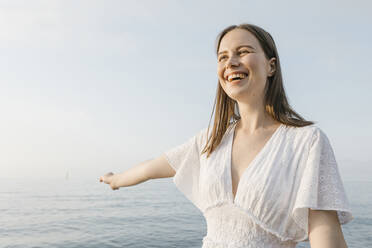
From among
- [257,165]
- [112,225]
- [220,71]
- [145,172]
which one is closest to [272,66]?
[220,71]

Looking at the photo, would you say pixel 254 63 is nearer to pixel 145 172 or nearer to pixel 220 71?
pixel 220 71

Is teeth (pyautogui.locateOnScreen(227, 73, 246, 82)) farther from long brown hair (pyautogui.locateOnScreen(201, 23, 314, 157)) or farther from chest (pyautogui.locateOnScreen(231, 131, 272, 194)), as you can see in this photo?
chest (pyautogui.locateOnScreen(231, 131, 272, 194))

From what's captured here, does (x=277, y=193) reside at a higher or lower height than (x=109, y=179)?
lower

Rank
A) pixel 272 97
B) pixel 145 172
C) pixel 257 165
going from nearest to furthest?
1. pixel 257 165
2. pixel 272 97
3. pixel 145 172

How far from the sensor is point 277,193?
1.88 meters

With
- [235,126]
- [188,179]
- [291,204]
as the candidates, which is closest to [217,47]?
[235,126]

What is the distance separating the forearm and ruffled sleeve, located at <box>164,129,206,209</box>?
0.95 ft

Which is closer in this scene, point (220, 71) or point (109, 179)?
point (220, 71)

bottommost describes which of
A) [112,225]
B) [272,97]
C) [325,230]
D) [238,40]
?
[112,225]

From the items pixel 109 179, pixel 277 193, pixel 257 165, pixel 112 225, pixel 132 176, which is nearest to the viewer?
pixel 277 193

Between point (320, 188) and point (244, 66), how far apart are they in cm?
80

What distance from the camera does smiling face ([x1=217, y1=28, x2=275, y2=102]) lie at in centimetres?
212

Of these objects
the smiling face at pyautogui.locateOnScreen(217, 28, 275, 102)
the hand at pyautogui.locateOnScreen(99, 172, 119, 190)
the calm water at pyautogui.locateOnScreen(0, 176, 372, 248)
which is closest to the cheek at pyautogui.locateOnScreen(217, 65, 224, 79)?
the smiling face at pyautogui.locateOnScreen(217, 28, 275, 102)

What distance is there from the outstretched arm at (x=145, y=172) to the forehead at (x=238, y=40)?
3.02 ft
